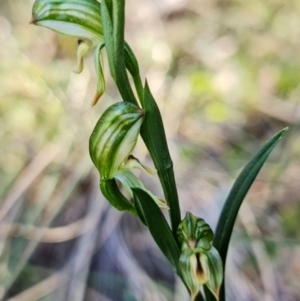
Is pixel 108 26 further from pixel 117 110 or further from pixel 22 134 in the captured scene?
pixel 22 134

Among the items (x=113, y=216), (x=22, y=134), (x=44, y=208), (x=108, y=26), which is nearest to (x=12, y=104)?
(x=22, y=134)

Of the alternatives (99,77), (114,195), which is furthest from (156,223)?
(99,77)

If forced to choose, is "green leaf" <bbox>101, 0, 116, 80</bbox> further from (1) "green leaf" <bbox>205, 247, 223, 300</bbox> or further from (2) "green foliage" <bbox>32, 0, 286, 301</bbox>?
Result: (1) "green leaf" <bbox>205, 247, 223, 300</bbox>

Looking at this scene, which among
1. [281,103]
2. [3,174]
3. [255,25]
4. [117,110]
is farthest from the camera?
[255,25]

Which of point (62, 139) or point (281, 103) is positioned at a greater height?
point (281, 103)

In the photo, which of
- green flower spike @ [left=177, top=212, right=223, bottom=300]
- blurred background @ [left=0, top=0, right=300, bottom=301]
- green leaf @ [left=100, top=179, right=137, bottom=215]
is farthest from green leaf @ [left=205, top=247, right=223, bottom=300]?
blurred background @ [left=0, top=0, right=300, bottom=301]

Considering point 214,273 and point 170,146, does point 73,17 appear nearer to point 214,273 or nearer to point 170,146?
point 214,273
